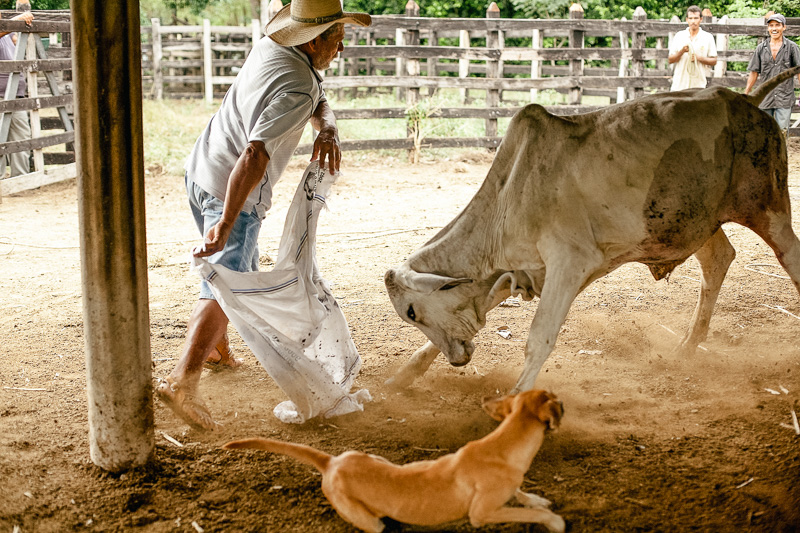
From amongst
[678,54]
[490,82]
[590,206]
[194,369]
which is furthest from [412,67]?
[194,369]

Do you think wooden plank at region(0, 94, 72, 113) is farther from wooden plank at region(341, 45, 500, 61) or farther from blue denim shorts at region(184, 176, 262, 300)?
blue denim shorts at region(184, 176, 262, 300)

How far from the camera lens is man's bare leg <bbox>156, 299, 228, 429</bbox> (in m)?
3.93

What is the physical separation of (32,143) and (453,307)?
8483mm

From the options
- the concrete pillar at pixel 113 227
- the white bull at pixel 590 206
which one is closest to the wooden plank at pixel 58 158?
the white bull at pixel 590 206

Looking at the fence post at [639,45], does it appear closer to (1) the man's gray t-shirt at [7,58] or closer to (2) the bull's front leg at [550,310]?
(1) the man's gray t-shirt at [7,58]

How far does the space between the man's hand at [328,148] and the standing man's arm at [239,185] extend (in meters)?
0.66

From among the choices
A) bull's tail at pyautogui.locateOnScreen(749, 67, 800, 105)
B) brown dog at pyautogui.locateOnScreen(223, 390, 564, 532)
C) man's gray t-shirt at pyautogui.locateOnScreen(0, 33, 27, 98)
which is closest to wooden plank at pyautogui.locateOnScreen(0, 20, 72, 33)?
man's gray t-shirt at pyautogui.locateOnScreen(0, 33, 27, 98)

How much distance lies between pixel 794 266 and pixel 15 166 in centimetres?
1015

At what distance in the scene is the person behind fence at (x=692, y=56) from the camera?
41.1 feet

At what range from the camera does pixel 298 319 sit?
428 cm

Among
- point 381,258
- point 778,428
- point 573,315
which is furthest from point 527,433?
point 381,258

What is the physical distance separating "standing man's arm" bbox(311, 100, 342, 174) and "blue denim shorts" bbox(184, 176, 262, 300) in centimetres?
50

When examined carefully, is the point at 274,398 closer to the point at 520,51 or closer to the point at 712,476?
the point at 712,476

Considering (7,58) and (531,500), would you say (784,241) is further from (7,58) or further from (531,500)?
(7,58)
